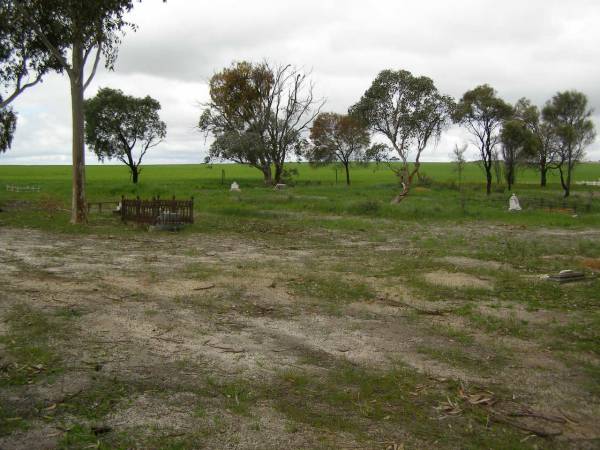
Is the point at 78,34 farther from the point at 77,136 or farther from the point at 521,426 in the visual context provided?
the point at 521,426

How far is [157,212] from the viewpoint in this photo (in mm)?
19234

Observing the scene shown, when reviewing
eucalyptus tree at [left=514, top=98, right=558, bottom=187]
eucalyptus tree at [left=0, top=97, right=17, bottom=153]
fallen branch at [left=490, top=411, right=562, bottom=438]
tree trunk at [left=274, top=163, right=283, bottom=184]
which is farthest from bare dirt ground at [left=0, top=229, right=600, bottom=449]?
eucalyptus tree at [left=514, top=98, right=558, bottom=187]

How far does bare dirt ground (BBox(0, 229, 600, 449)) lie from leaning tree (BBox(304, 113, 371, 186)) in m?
50.7

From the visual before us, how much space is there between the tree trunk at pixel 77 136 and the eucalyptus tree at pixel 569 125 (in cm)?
4518

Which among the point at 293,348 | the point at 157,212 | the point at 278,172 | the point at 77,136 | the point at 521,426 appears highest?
the point at 77,136

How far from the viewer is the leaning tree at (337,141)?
204 ft

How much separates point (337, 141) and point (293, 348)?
57.5 metres

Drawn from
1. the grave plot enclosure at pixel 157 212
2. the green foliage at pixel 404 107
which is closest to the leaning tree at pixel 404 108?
the green foliage at pixel 404 107

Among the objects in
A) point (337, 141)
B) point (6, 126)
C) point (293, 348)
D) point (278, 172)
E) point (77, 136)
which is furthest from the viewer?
point (337, 141)

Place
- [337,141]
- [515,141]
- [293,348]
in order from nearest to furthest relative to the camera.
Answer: [293,348]
[515,141]
[337,141]

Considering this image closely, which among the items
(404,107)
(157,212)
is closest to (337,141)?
(404,107)

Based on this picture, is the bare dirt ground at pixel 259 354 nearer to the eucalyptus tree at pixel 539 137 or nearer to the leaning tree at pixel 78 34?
the leaning tree at pixel 78 34

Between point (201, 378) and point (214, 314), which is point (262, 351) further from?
point (214, 314)

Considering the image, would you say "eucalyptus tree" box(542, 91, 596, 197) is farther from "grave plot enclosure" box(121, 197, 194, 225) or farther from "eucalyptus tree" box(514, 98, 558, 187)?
"grave plot enclosure" box(121, 197, 194, 225)
